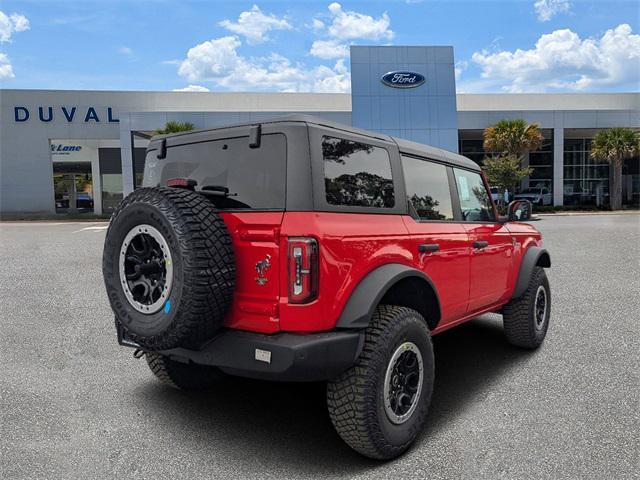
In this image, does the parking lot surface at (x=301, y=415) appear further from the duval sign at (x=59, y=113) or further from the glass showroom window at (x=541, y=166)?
the glass showroom window at (x=541, y=166)

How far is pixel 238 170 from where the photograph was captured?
3.03 meters

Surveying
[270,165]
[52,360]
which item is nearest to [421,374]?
[270,165]

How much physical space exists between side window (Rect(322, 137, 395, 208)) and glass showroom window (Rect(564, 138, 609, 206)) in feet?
132

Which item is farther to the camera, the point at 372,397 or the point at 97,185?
the point at 97,185

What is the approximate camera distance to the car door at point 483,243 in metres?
4.12

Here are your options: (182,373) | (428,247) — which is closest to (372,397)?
(428,247)

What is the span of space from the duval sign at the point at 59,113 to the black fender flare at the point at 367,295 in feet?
122

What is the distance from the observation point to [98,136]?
35.6 m

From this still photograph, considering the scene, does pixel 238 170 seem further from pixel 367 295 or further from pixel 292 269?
pixel 367 295

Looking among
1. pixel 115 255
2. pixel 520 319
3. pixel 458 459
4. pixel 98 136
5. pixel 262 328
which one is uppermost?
pixel 98 136

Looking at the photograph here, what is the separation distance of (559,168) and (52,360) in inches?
1420

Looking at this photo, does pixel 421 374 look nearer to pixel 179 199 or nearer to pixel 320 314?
pixel 320 314

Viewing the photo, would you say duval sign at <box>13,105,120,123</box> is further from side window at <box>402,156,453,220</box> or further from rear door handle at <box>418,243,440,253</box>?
rear door handle at <box>418,243,440,253</box>

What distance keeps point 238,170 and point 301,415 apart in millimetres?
1808
